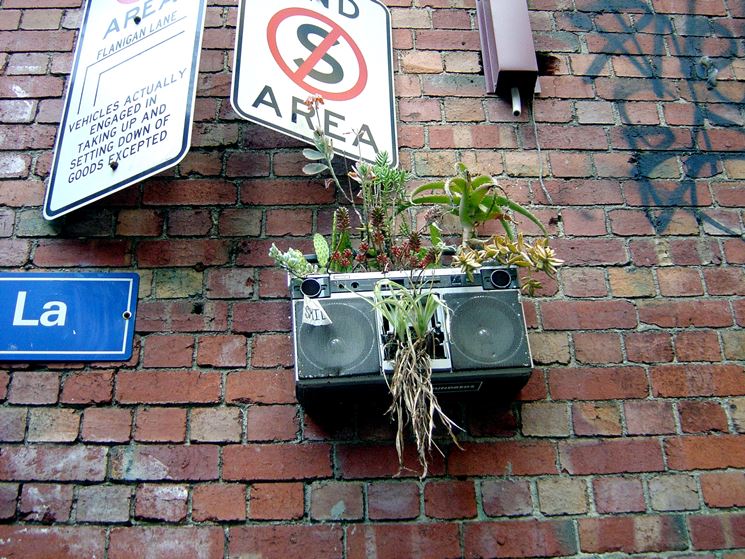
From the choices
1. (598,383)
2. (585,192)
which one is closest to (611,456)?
(598,383)

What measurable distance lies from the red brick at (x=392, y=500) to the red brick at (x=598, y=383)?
0.47 metres

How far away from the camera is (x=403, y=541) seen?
1.83 meters

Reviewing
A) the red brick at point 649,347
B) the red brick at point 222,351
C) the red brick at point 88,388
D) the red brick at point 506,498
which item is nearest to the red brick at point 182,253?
the red brick at point 222,351

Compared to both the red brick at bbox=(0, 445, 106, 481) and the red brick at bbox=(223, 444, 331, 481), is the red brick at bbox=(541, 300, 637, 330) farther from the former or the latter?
the red brick at bbox=(0, 445, 106, 481)

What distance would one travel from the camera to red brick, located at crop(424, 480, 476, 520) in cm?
187

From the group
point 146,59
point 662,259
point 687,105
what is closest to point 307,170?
point 146,59

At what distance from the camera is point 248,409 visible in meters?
1.97

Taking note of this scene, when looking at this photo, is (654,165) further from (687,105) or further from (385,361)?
(385,361)

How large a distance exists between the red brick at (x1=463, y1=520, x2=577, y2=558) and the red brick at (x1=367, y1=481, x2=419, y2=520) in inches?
5.8

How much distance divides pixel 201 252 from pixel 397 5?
112cm

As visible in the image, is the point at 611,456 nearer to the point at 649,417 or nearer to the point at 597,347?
the point at 649,417

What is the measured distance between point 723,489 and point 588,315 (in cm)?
56

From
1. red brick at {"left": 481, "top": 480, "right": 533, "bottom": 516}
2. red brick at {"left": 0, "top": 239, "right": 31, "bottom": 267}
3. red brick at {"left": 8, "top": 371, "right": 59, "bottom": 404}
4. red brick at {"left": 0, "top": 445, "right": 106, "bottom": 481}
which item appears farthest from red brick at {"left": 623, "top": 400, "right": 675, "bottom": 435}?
red brick at {"left": 0, "top": 239, "right": 31, "bottom": 267}

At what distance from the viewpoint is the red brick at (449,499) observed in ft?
6.13
